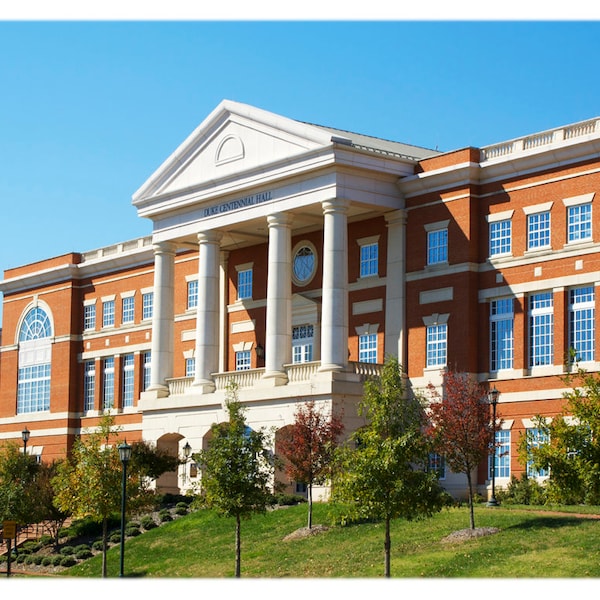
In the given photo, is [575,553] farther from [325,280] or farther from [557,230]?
[325,280]

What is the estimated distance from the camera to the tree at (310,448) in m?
48.1

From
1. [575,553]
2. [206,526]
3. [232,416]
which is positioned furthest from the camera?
[206,526]

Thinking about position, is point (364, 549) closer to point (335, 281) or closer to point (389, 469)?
point (389, 469)

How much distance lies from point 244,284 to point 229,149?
8.04m

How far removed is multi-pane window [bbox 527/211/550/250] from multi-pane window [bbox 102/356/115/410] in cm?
3214

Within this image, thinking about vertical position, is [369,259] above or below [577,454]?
above

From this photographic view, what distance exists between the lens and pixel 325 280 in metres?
54.8

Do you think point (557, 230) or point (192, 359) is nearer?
point (557, 230)

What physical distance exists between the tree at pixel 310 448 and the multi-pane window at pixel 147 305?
2531 centimetres

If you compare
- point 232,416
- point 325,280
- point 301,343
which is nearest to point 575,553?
point 232,416

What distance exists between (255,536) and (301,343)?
1555cm

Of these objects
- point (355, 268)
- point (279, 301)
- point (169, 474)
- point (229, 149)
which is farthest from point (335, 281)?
point (169, 474)

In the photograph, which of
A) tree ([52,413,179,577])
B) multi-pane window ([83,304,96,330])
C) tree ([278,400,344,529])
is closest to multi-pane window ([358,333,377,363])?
tree ([278,400,344,529])

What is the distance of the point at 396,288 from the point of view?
5597cm
